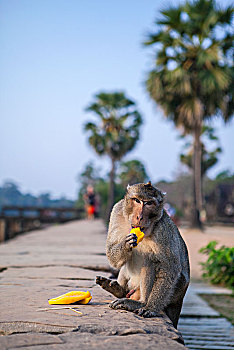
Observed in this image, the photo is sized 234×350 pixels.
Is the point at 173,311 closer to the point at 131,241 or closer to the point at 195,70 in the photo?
the point at 131,241

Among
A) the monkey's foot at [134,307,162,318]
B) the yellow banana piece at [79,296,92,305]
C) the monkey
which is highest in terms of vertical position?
the monkey

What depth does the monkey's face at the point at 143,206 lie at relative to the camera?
9.21ft

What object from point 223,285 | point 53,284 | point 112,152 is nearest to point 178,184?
point 112,152

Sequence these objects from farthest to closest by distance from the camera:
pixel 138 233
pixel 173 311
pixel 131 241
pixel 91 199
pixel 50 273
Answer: pixel 91 199 < pixel 50 273 < pixel 173 311 < pixel 138 233 < pixel 131 241

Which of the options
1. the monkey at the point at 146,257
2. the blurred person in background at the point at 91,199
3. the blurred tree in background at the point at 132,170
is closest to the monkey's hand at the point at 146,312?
the monkey at the point at 146,257

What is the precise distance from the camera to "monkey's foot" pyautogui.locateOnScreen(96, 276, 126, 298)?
114 inches

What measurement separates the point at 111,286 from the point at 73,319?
1.95ft

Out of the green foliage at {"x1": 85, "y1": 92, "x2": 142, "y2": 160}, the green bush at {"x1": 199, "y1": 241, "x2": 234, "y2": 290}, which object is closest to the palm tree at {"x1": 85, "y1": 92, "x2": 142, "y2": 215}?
the green foliage at {"x1": 85, "y1": 92, "x2": 142, "y2": 160}

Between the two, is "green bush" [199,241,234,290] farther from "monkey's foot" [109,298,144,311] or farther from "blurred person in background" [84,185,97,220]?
"blurred person in background" [84,185,97,220]

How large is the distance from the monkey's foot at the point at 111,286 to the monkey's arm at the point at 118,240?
119 mm

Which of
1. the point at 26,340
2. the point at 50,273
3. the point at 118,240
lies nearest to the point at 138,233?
the point at 118,240

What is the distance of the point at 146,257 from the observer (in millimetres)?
2895

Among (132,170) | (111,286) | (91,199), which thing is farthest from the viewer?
(132,170)

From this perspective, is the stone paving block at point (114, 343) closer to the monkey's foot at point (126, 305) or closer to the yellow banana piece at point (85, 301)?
the monkey's foot at point (126, 305)
